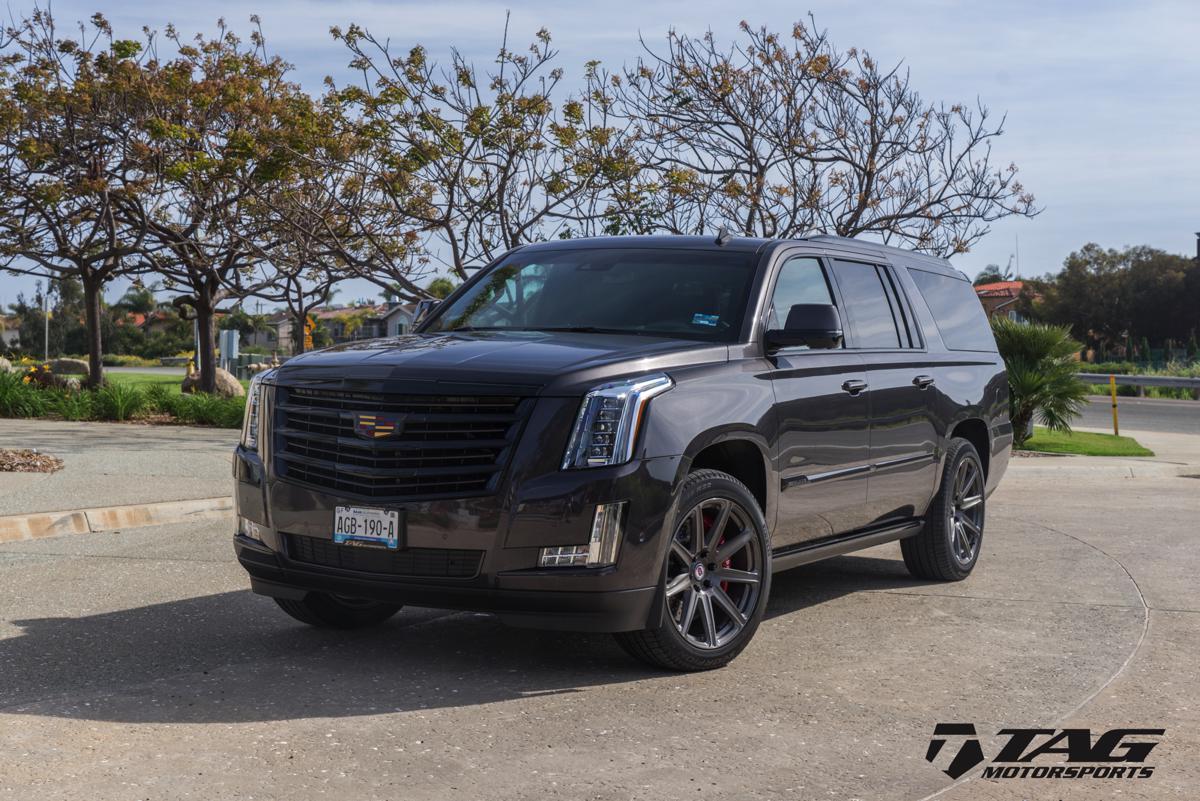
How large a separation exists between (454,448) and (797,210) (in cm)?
1623

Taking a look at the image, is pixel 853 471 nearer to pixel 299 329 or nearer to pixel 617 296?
pixel 617 296

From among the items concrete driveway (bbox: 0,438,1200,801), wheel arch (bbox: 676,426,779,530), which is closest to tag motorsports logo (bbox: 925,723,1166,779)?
concrete driveway (bbox: 0,438,1200,801)

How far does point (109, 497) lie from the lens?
1154 centimetres

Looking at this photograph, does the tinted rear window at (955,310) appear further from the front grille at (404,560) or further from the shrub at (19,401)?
the shrub at (19,401)

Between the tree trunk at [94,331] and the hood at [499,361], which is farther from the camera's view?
the tree trunk at [94,331]

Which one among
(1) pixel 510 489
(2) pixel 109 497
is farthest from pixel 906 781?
(2) pixel 109 497

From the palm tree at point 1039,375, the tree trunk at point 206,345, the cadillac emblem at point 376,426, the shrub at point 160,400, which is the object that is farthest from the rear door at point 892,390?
the tree trunk at point 206,345

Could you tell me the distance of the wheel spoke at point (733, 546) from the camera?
616 cm

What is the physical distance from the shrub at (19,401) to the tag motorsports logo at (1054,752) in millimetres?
20081

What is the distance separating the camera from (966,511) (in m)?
9.01

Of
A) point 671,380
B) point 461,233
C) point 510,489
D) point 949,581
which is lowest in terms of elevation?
point 949,581

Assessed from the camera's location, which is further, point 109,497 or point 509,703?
point 109,497

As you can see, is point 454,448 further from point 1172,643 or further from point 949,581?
point 949,581

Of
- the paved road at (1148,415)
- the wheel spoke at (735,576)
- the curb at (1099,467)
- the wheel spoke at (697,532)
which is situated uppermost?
the wheel spoke at (697,532)
